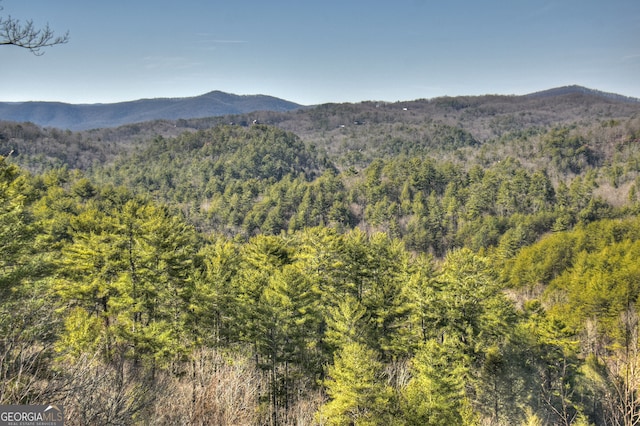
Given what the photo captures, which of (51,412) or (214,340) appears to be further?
(214,340)

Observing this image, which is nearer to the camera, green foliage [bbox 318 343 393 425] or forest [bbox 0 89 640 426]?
forest [bbox 0 89 640 426]

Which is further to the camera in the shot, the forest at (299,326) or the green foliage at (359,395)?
the green foliage at (359,395)

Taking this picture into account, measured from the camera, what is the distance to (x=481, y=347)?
24.4 meters

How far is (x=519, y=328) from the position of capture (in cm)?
2956

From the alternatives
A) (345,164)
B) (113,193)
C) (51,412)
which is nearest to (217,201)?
(113,193)

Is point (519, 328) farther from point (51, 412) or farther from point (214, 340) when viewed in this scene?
point (51, 412)

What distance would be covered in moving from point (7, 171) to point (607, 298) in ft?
158

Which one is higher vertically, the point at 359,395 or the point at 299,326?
the point at 299,326

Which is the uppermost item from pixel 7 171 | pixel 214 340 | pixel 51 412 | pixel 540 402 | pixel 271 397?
pixel 7 171

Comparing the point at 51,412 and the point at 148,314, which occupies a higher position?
the point at 51,412

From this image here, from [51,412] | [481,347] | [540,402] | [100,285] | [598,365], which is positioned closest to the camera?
[51,412]

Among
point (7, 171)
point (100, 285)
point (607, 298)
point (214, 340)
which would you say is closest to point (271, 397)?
point (214, 340)

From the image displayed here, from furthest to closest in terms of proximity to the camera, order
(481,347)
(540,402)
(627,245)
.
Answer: (627,245), (540,402), (481,347)

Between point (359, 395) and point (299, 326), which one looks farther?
point (299, 326)
